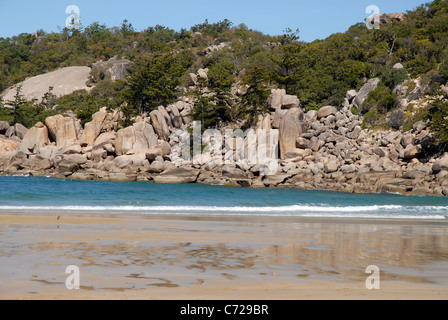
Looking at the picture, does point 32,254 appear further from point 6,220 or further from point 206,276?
point 6,220

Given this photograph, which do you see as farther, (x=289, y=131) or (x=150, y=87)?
(x=150, y=87)

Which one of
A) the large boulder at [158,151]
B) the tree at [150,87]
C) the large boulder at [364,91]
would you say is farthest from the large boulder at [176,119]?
the large boulder at [364,91]

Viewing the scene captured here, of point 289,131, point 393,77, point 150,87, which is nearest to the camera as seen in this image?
point 289,131

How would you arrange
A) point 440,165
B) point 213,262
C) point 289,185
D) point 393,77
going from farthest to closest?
point 393,77 → point 289,185 → point 440,165 → point 213,262

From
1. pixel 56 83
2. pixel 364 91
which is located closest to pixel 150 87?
pixel 364 91

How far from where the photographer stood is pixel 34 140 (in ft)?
232

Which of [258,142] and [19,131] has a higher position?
[19,131]

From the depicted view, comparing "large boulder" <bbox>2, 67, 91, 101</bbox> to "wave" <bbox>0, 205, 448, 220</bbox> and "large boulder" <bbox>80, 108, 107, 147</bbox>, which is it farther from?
"wave" <bbox>0, 205, 448, 220</bbox>

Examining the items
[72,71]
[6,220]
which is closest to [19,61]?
[72,71]

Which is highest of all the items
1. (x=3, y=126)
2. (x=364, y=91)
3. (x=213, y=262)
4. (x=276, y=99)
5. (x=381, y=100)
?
(x=364, y=91)

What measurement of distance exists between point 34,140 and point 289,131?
132ft

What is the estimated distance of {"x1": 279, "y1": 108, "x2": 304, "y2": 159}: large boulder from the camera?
61469mm

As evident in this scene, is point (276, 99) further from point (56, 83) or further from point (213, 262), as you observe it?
point (56, 83)
